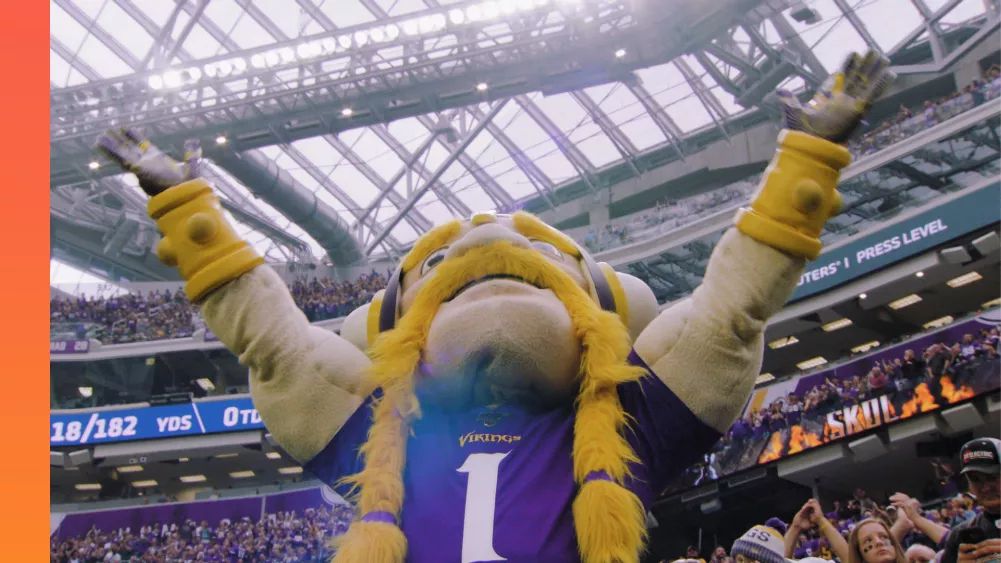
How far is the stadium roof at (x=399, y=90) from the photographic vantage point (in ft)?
55.3

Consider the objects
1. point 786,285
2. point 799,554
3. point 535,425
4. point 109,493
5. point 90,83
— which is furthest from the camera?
point 109,493

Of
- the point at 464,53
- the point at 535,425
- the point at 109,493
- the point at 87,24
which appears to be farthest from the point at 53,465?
the point at 535,425

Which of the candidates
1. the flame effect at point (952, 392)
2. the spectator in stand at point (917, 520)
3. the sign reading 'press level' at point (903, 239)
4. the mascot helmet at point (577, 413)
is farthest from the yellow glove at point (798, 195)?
the sign reading 'press level' at point (903, 239)

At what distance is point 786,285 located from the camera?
7.35ft

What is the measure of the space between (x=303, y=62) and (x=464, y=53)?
2947mm

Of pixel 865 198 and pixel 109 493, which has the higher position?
pixel 865 198

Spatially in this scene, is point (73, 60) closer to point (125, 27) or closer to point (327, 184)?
point (125, 27)

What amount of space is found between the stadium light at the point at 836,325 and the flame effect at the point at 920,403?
15.6 feet

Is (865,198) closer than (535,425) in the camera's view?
No

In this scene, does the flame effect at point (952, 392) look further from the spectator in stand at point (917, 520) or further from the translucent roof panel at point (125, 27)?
the translucent roof panel at point (125, 27)

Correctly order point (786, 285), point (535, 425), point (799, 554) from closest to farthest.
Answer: point (786, 285), point (535, 425), point (799, 554)

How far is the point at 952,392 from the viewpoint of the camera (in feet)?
39.5

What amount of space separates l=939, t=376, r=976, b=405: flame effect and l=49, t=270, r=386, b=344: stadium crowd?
11.5 meters

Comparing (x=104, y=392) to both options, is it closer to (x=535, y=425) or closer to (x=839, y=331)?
(x=839, y=331)
